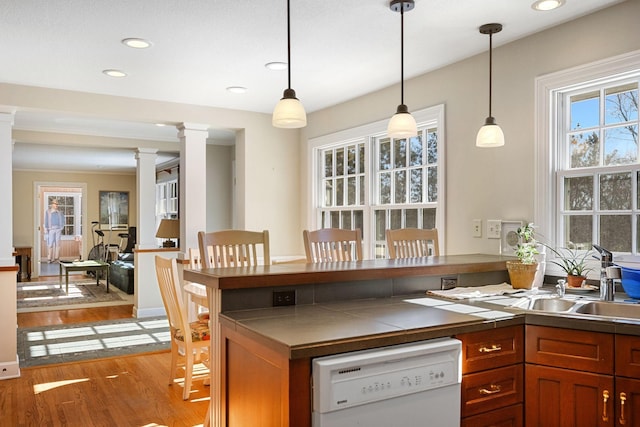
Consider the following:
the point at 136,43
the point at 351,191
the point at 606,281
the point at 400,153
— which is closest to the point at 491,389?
the point at 606,281

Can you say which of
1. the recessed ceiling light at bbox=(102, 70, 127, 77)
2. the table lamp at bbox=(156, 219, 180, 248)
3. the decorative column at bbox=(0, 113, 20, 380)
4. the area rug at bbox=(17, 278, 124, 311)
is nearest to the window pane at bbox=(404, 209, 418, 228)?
the recessed ceiling light at bbox=(102, 70, 127, 77)

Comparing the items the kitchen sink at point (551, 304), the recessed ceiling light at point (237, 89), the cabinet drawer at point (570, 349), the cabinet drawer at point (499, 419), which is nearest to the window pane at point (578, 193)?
the kitchen sink at point (551, 304)

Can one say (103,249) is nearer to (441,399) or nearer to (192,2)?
(192,2)

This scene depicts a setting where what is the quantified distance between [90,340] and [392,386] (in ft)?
14.7

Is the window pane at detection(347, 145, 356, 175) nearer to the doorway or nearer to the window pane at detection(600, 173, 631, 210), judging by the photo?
the window pane at detection(600, 173, 631, 210)

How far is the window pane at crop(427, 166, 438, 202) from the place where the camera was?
399cm

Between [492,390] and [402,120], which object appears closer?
[492,390]

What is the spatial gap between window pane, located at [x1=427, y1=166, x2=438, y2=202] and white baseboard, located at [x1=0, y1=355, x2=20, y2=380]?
3515 mm

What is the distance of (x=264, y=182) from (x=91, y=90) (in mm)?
1875

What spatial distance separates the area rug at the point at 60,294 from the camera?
757 centimetres

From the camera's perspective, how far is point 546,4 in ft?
8.83

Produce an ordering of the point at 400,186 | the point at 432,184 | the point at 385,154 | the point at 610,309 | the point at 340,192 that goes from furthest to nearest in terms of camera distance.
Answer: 1. the point at 340,192
2. the point at 385,154
3. the point at 400,186
4. the point at 432,184
5. the point at 610,309

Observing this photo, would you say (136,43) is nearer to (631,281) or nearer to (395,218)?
(395,218)

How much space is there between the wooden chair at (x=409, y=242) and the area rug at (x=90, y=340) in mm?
2587
